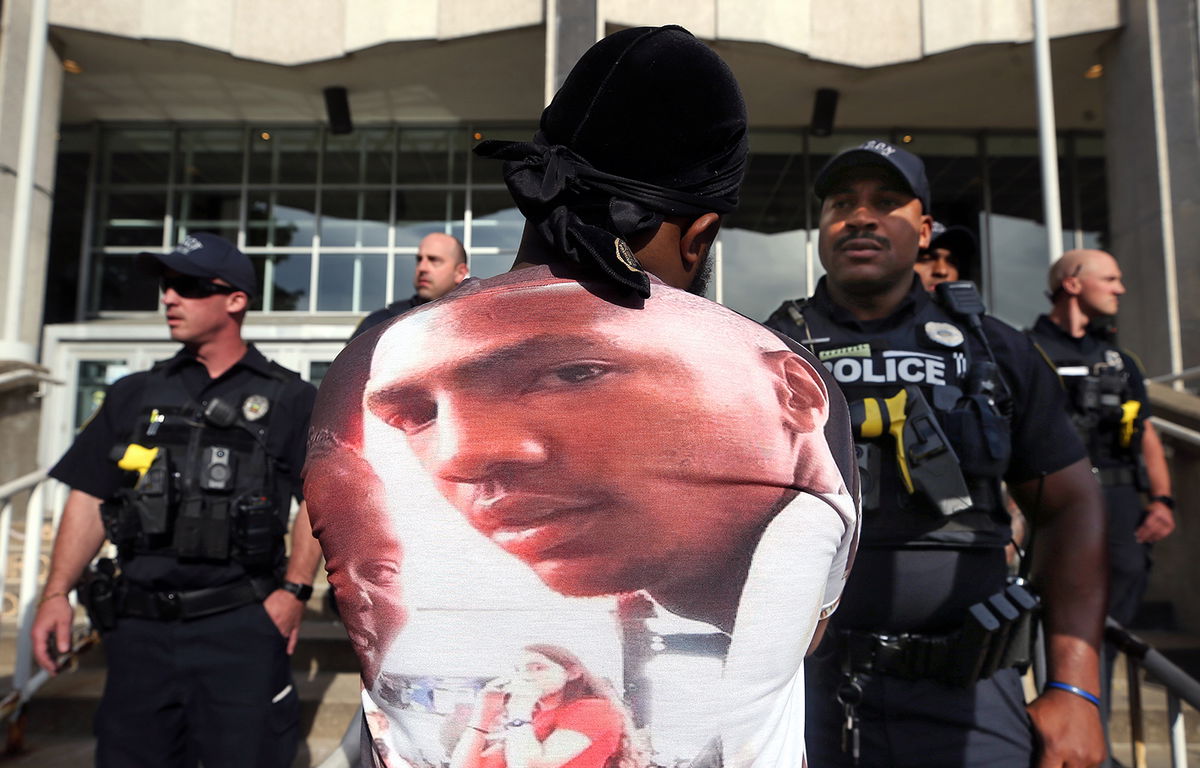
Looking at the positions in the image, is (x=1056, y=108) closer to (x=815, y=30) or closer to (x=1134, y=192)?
(x=1134, y=192)

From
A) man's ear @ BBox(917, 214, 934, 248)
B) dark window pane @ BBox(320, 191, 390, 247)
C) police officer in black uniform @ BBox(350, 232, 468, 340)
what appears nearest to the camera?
man's ear @ BBox(917, 214, 934, 248)

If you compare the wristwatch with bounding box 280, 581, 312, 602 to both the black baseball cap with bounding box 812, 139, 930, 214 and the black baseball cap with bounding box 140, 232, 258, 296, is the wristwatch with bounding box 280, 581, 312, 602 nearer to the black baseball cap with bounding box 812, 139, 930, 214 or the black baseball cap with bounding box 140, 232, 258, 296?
the black baseball cap with bounding box 140, 232, 258, 296

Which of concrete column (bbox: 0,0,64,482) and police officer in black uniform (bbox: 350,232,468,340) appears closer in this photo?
police officer in black uniform (bbox: 350,232,468,340)

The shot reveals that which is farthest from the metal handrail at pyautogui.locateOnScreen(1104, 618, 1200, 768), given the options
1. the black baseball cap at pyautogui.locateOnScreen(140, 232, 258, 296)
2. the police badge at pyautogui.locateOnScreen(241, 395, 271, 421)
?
the black baseball cap at pyautogui.locateOnScreen(140, 232, 258, 296)

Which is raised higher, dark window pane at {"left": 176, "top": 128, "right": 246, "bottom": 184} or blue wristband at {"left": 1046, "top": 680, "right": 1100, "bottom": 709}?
dark window pane at {"left": 176, "top": 128, "right": 246, "bottom": 184}

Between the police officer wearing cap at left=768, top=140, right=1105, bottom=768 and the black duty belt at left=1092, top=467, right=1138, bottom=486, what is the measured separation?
2.69m

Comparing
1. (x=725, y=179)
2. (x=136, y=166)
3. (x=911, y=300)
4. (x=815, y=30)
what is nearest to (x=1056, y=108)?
(x=815, y=30)

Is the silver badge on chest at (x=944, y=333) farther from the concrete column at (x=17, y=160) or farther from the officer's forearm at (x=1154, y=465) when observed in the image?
the concrete column at (x=17, y=160)

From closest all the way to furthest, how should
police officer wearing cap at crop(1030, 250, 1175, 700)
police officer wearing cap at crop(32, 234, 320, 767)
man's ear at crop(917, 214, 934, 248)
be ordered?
man's ear at crop(917, 214, 934, 248)
police officer wearing cap at crop(32, 234, 320, 767)
police officer wearing cap at crop(1030, 250, 1175, 700)

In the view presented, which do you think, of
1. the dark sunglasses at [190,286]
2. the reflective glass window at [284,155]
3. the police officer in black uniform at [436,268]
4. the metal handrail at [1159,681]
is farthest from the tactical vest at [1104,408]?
the reflective glass window at [284,155]

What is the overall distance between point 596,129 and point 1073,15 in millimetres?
11742

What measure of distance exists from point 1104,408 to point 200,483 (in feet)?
14.1

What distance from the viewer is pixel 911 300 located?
2.20 m

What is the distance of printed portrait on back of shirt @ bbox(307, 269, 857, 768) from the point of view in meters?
0.87
